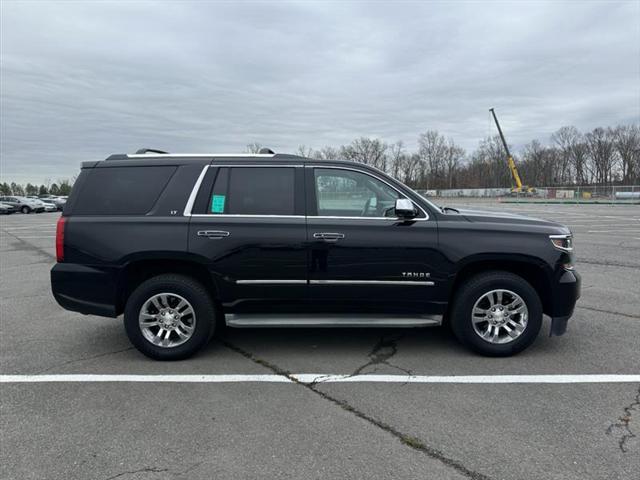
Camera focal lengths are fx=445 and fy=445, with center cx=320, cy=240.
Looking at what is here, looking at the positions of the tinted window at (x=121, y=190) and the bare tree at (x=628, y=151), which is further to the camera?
the bare tree at (x=628, y=151)

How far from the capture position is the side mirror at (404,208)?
13.4 feet

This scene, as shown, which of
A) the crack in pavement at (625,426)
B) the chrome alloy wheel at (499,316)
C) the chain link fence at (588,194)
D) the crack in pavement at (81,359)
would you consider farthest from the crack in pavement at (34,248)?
the chain link fence at (588,194)

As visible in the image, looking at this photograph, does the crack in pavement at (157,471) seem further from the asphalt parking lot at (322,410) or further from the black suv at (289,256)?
the black suv at (289,256)

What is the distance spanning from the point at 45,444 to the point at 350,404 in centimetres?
212

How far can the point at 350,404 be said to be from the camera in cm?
345

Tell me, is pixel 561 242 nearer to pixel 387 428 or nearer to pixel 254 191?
pixel 387 428

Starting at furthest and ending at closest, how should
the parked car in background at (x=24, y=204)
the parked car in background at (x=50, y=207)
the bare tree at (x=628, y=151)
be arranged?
the bare tree at (x=628, y=151), the parked car in background at (x=50, y=207), the parked car in background at (x=24, y=204)

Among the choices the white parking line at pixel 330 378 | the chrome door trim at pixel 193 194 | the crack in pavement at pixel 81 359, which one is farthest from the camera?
the chrome door trim at pixel 193 194

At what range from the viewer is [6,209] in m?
39.8

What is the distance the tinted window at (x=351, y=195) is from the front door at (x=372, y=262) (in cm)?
6

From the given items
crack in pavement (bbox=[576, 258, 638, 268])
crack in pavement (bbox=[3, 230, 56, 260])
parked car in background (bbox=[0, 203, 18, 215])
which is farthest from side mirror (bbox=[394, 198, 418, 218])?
parked car in background (bbox=[0, 203, 18, 215])

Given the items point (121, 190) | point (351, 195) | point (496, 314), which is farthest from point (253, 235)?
point (496, 314)

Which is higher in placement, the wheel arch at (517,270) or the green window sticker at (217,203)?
the green window sticker at (217,203)

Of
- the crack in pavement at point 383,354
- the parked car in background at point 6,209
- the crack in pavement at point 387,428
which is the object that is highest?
the parked car in background at point 6,209
